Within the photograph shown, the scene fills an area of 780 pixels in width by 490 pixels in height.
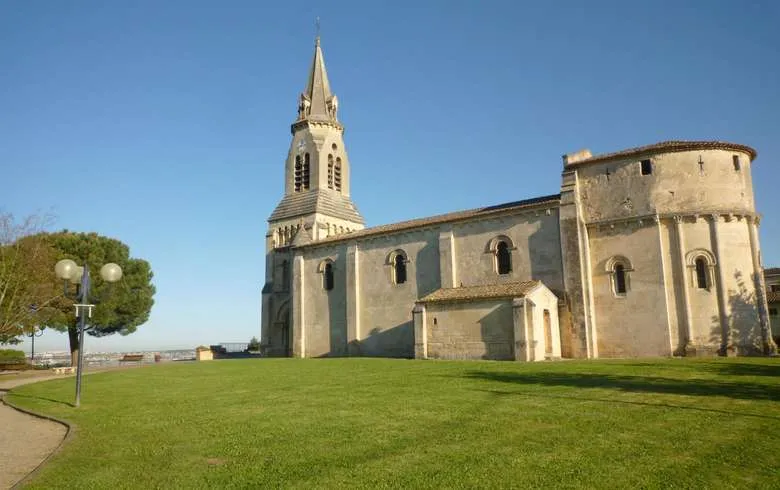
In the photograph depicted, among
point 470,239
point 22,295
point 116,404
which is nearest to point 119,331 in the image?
point 22,295

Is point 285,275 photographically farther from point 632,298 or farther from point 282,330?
point 632,298

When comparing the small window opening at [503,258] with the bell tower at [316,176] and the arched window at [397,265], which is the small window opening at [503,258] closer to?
the arched window at [397,265]

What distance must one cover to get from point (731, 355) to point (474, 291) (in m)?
11.9

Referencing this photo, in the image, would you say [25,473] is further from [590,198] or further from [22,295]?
[590,198]

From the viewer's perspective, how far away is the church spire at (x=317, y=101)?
161 feet

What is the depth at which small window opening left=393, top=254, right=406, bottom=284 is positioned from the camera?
34.8 metres

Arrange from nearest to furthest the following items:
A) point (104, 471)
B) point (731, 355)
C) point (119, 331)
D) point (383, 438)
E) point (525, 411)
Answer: point (104, 471) < point (383, 438) < point (525, 411) < point (731, 355) < point (119, 331)

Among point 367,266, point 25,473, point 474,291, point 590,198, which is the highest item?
point 590,198

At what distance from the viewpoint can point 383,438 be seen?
27.1ft

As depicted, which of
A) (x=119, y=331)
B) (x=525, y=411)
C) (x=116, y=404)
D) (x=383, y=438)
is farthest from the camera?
(x=119, y=331)

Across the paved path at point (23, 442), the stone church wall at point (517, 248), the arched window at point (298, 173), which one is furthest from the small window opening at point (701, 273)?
the arched window at point (298, 173)

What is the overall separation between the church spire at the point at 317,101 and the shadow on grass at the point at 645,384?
35900 mm

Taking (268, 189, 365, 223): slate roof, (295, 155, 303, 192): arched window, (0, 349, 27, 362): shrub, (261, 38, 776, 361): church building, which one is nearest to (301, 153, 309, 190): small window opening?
(295, 155, 303, 192): arched window

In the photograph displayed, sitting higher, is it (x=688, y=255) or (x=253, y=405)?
(x=688, y=255)
